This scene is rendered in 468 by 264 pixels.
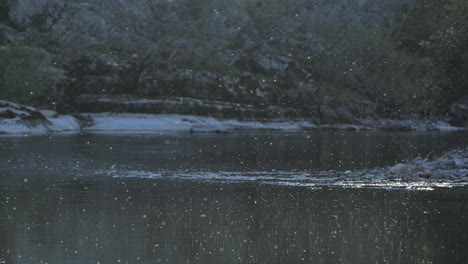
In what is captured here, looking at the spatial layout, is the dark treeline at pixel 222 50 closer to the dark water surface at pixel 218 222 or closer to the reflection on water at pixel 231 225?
the dark water surface at pixel 218 222

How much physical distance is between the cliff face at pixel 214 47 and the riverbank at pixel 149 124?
455cm

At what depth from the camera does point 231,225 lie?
18.1 m

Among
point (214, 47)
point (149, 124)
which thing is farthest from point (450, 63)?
point (214, 47)

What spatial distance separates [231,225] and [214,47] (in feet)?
428

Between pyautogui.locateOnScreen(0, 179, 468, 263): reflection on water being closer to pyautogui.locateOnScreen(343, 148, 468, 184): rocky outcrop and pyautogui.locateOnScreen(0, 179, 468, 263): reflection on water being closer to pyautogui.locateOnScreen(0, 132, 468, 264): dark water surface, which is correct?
pyautogui.locateOnScreen(0, 132, 468, 264): dark water surface

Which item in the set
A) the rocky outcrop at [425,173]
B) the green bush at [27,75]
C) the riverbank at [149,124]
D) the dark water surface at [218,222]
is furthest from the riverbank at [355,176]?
the green bush at [27,75]

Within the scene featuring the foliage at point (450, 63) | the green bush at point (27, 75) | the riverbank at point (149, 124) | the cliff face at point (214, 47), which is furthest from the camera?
the cliff face at point (214, 47)

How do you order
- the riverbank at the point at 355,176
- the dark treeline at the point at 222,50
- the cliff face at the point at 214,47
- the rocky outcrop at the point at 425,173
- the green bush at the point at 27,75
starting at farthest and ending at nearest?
1. the cliff face at the point at 214,47
2. the dark treeline at the point at 222,50
3. the green bush at the point at 27,75
4. the rocky outcrop at the point at 425,173
5. the riverbank at the point at 355,176

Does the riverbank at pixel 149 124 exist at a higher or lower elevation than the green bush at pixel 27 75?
lower

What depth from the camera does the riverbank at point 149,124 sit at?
90.8 meters

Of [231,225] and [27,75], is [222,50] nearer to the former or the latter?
[27,75]

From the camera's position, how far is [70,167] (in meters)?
38.9

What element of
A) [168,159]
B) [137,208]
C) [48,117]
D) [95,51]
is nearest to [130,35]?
[95,51]

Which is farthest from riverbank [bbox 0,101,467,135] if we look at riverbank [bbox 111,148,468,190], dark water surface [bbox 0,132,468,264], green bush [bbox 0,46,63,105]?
dark water surface [bbox 0,132,468,264]
